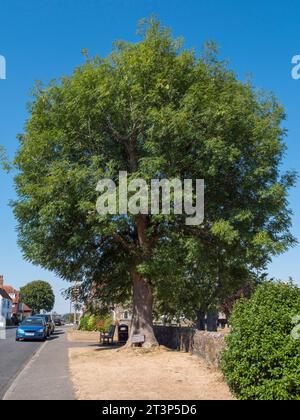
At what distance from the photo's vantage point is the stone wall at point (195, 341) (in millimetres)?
13297

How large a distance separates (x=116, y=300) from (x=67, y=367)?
9525 millimetres

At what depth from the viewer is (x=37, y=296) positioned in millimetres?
126000

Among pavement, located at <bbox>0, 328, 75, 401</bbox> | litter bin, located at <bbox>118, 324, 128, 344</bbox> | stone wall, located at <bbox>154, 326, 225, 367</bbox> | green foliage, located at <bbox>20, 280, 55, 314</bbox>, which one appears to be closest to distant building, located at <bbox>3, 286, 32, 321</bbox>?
green foliage, located at <bbox>20, 280, 55, 314</bbox>

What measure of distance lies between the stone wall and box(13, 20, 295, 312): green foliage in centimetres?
195

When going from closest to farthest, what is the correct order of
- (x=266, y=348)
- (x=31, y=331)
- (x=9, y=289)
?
(x=266, y=348), (x=31, y=331), (x=9, y=289)

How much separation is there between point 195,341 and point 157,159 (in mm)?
6639

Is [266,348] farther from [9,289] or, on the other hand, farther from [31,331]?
[9,289]

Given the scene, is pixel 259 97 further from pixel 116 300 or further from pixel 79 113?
pixel 116 300

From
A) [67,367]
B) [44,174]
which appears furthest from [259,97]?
[67,367]

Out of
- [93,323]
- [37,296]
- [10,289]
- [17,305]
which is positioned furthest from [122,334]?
[10,289]

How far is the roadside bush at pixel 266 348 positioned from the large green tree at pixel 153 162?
8.02m

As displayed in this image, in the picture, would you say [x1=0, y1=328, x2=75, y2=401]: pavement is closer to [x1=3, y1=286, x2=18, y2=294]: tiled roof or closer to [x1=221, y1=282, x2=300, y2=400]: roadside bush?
[x1=221, y1=282, x2=300, y2=400]: roadside bush

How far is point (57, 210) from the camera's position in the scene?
1841 centimetres

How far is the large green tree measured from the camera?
18.1 meters
